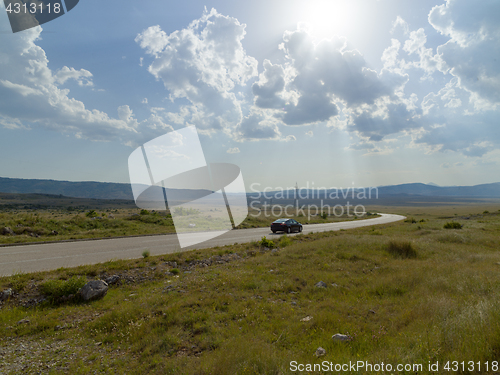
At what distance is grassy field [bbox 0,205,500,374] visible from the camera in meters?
4.39

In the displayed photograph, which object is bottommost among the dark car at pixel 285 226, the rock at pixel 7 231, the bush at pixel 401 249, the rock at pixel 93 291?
the dark car at pixel 285 226

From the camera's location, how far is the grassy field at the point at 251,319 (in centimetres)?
439

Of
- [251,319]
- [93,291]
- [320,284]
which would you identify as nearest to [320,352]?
[251,319]

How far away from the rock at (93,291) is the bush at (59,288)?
0.79ft

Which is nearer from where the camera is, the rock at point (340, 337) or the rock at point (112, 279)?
the rock at point (340, 337)

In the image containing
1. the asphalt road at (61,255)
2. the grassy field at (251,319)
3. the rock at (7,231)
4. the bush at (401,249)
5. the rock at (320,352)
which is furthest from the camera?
the rock at (7,231)

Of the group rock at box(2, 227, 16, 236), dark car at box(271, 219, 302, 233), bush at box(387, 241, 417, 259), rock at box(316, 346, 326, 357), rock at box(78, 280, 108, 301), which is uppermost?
rock at box(2, 227, 16, 236)

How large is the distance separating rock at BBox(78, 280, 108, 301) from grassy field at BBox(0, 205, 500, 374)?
0.27 meters

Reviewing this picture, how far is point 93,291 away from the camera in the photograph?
845 centimetres

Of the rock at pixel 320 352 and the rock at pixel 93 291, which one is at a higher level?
the rock at pixel 320 352

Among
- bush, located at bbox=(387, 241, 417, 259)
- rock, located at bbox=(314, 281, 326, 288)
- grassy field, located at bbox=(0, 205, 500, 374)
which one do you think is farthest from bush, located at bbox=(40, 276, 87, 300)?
bush, located at bbox=(387, 241, 417, 259)

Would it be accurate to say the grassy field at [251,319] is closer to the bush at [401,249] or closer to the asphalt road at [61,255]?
the asphalt road at [61,255]

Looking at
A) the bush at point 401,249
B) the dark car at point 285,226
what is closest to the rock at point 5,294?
the bush at point 401,249

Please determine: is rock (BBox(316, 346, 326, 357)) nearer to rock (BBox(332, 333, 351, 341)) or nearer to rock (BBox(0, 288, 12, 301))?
rock (BBox(332, 333, 351, 341))
